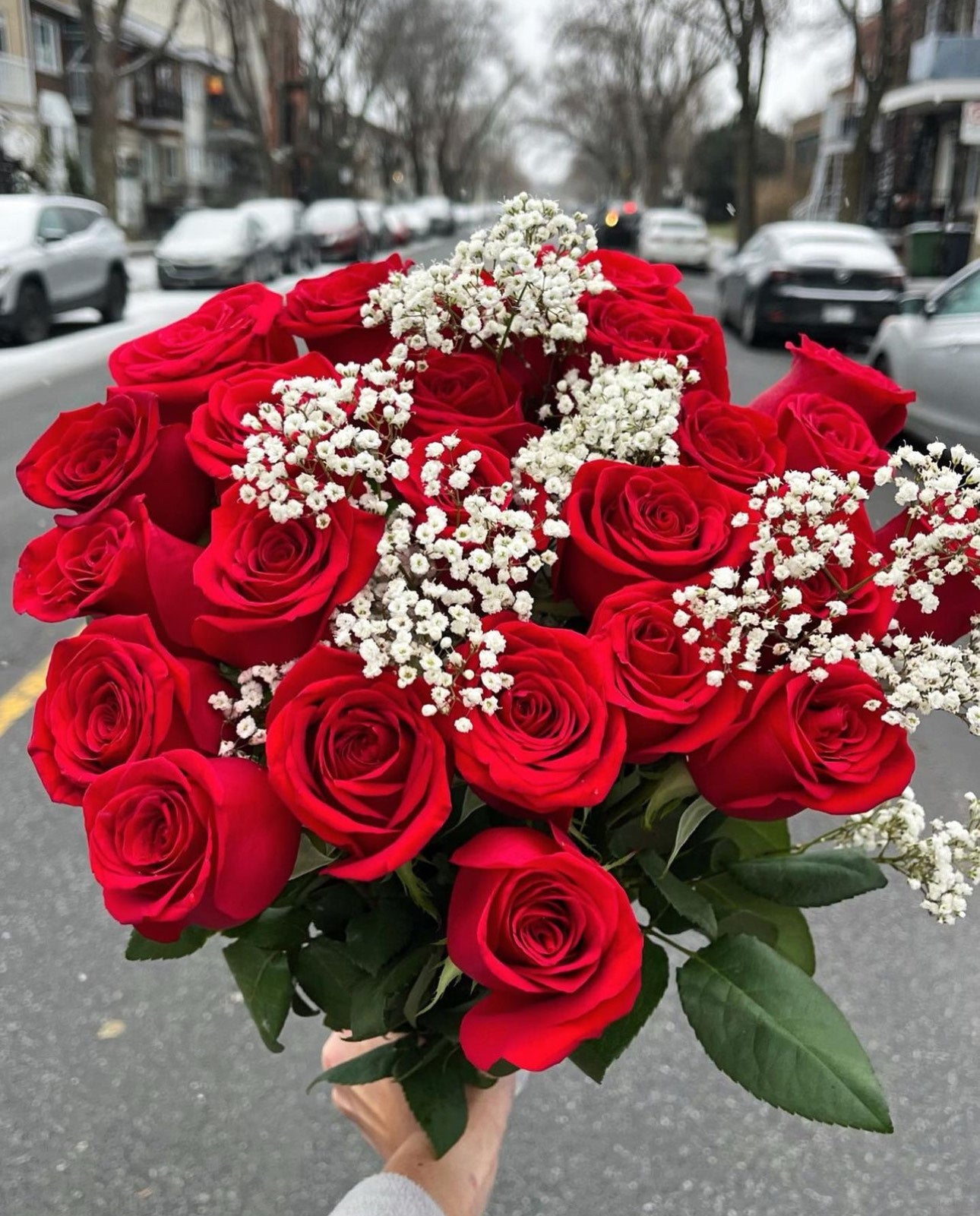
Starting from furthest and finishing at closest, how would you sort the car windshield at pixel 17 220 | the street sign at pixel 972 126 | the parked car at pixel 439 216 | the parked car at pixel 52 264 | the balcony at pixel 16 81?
the parked car at pixel 439 216 < the balcony at pixel 16 81 < the street sign at pixel 972 126 < the car windshield at pixel 17 220 < the parked car at pixel 52 264

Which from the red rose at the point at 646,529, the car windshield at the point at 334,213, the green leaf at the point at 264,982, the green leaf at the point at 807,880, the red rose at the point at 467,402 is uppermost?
the red rose at the point at 467,402

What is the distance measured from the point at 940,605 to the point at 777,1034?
0.38m

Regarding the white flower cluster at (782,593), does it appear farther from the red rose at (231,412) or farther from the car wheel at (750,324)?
the car wheel at (750,324)

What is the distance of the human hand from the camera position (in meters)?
1.30

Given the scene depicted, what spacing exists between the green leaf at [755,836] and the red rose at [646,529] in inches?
12.2

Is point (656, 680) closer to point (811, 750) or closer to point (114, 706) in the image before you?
point (811, 750)

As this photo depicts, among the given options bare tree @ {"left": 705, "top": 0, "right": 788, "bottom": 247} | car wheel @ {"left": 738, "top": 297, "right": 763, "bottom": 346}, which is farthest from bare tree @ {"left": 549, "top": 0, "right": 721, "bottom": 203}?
car wheel @ {"left": 738, "top": 297, "right": 763, "bottom": 346}

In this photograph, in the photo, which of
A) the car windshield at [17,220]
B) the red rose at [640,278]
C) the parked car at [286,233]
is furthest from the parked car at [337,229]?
the red rose at [640,278]

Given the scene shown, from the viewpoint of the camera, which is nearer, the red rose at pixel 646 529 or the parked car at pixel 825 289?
the red rose at pixel 646 529

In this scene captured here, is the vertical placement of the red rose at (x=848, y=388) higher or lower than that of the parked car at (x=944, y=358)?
higher

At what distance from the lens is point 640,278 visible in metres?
1.23

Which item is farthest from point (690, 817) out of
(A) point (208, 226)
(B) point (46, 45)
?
(B) point (46, 45)

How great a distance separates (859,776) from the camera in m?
0.84

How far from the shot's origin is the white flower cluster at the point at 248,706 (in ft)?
2.89
